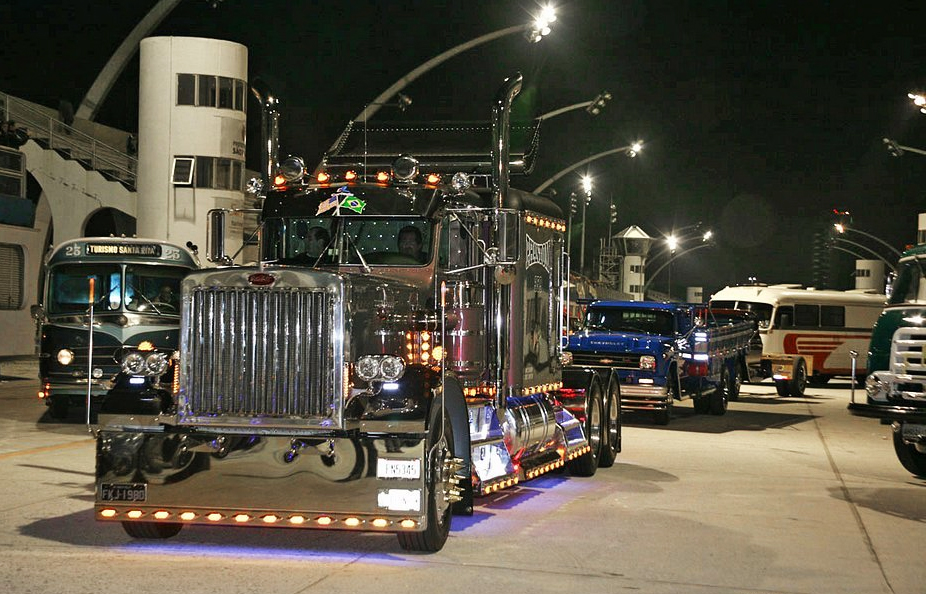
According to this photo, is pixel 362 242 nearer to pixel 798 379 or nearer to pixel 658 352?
pixel 658 352

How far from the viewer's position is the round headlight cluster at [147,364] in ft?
32.9

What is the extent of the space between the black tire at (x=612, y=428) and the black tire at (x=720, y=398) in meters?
10.2

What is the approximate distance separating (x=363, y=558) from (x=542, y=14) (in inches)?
747

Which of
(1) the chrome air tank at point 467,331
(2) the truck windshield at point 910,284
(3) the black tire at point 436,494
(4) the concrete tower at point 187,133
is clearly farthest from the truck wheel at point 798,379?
(3) the black tire at point 436,494

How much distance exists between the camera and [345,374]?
973 cm

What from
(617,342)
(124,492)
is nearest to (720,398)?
(617,342)

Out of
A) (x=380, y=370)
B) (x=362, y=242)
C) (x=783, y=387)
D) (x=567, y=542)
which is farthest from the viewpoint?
(x=783, y=387)

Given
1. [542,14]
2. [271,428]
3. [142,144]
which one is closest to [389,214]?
[271,428]

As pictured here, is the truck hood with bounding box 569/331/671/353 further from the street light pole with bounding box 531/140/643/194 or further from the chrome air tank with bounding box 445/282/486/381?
the street light pole with bounding box 531/140/643/194

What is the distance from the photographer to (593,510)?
42.3 feet

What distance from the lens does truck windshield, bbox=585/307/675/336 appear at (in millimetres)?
25109

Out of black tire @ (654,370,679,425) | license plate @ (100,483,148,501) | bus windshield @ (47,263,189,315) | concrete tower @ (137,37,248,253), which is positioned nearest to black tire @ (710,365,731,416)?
black tire @ (654,370,679,425)

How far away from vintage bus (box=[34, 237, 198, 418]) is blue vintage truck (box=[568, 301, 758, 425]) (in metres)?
6.89

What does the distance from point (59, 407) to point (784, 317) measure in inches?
1008
